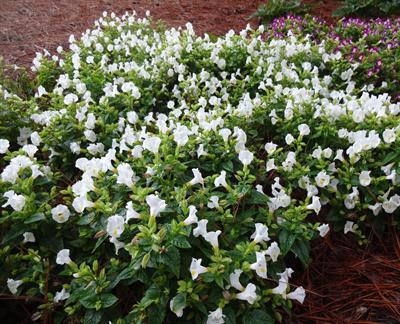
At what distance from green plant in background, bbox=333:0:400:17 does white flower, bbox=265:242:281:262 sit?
5.63 meters

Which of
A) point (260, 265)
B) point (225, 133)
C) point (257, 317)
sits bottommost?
point (257, 317)

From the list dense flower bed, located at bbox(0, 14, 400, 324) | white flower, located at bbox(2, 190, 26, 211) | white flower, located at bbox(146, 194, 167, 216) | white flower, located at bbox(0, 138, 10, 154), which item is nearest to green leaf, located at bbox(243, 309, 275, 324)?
dense flower bed, located at bbox(0, 14, 400, 324)

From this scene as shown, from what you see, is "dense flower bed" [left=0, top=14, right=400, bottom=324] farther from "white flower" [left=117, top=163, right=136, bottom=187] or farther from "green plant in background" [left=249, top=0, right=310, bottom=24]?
"green plant in background" [left=249, top=0, right=310, bottom=24]

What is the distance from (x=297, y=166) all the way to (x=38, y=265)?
5.54 ft

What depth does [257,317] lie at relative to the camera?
6.08ft

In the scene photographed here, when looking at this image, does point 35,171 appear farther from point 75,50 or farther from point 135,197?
point 75,50

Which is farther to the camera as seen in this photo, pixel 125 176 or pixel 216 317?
pixel 125 176

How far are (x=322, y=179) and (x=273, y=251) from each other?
72 centimetres

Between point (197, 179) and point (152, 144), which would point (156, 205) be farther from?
point (152, 144)

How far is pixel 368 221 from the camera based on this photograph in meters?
2.59

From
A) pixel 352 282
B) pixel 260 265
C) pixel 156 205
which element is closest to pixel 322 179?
pixel 352 282

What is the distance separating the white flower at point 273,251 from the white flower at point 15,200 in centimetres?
135

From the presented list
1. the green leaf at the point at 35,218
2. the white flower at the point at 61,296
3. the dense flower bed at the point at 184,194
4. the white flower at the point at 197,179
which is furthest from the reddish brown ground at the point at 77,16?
the white flower at the point at 61,296

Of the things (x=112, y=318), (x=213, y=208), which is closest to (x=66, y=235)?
(x=112, y=318)
